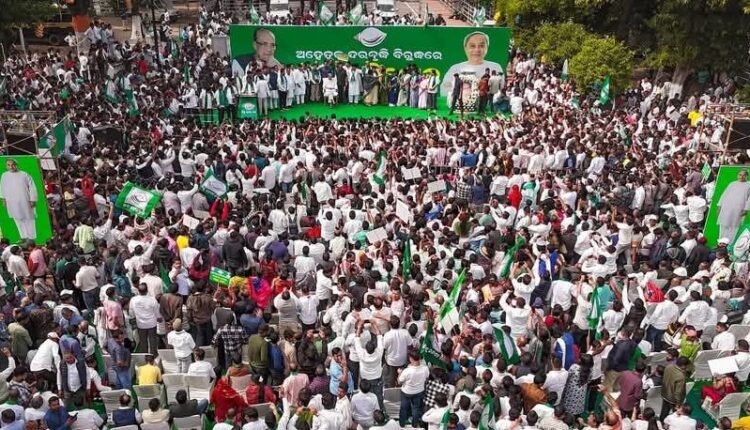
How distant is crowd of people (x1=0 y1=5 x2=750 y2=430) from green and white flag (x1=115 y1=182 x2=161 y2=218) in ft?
0.62

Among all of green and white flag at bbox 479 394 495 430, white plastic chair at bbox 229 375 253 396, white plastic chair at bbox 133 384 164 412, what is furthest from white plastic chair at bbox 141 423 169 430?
green and white flag at bbox 479 394 495 430

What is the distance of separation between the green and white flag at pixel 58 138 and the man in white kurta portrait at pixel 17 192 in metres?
0.97

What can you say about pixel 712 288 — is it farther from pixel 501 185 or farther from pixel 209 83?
pixel 209 83

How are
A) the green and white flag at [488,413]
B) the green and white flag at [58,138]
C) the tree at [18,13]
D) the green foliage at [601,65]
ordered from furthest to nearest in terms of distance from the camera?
the green foliage at [601,65] → the tree at [18,13] → the green and white flag at [58,138] → the green and white flag at [488,413]

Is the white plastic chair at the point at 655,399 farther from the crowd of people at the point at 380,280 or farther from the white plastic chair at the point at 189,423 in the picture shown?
the white plastic chair at the point at 189,423

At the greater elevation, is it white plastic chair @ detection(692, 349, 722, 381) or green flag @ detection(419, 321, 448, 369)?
green flag @ detection(419, 321, 448, 369)

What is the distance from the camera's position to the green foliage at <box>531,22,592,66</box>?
23047 mm

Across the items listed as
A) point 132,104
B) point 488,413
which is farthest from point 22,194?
point 488,413

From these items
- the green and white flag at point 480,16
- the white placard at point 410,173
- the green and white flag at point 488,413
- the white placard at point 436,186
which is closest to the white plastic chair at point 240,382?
the green and white flag at point 488,413

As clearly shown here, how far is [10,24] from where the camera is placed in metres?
21.3

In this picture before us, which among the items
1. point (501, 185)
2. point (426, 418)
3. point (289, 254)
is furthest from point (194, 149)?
point (426, 418)

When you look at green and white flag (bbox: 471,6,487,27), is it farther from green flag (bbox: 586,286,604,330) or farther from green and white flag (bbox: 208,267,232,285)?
green and white flag (bbox: 208,267,232,285)

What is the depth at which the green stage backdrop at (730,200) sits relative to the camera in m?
13.1

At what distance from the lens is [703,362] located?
911cm
